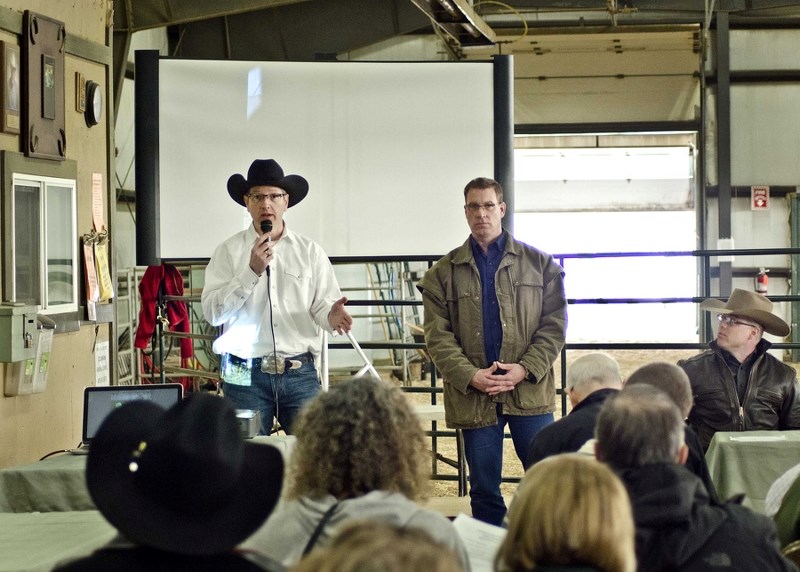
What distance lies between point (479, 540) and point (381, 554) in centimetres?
118

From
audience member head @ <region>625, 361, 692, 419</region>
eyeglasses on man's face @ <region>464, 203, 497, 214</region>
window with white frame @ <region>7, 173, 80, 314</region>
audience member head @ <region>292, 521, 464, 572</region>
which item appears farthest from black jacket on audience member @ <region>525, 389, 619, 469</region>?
window with white frame @ <region>7, 173, 80, 314</region>

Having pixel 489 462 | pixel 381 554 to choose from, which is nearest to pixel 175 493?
pixel 381 554

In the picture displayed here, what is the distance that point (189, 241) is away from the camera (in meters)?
5.44

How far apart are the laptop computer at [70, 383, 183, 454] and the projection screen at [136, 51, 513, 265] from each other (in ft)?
7.13

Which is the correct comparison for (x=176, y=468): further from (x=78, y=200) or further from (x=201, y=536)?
(x=78, y=200)

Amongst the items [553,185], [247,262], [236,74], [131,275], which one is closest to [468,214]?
[247,262]

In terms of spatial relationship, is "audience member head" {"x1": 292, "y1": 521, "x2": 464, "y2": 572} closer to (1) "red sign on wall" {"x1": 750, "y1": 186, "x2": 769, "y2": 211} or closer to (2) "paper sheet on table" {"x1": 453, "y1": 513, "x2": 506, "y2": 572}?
(2) "paper sheet on table" {"x1": 453, "y1": 513, "x2": 506, "y2": 572}

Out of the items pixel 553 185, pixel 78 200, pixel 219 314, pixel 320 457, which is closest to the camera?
pixel 320 457

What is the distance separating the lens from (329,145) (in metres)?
5.55

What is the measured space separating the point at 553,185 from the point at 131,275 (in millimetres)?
7743

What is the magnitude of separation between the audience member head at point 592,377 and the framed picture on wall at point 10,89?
2.41m

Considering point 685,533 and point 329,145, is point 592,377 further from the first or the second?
point 329,145

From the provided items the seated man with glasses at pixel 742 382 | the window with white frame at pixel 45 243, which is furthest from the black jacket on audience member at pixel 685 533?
the window with white frame at pixel 45 243

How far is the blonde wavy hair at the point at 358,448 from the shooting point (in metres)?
1.77
